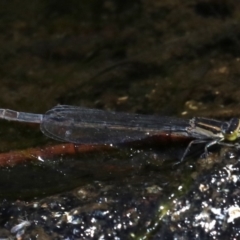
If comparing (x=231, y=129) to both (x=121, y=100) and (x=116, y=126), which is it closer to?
(x=116, y=126)

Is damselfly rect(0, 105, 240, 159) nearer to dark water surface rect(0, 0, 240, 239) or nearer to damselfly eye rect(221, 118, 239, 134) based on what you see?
damselfly eye rect(221, 118, 239, 134)

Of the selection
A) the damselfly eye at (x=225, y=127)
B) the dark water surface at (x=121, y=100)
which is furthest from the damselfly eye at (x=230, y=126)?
the dark water surface at (x=121, y=100)

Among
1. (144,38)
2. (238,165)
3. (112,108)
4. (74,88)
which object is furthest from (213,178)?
(144,38)

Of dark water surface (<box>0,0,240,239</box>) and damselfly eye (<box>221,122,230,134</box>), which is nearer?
dark water surface (<box>0,0,240,239</box>)

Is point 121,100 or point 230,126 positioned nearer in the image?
point 230,126

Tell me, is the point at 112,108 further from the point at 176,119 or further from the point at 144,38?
the point at 144,38

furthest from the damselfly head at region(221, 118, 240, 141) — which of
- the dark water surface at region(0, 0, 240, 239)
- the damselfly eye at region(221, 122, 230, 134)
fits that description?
the dark water surface at region(0, 0, 240, 239)

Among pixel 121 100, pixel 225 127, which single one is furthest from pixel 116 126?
pixel 225 127

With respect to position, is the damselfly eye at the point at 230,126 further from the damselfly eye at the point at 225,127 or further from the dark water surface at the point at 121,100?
the dark water surface at the point at 121,100
